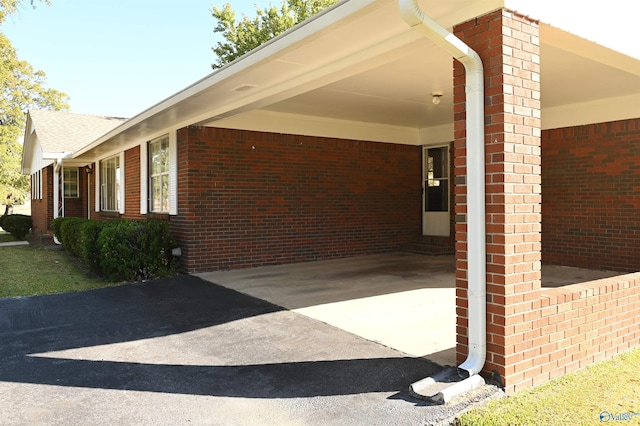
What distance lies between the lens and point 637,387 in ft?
11.9

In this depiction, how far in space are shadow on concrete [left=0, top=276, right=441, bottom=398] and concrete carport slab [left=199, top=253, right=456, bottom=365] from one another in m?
0.38

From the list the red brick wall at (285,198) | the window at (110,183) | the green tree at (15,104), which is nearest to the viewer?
the red brick wall at (285,198)

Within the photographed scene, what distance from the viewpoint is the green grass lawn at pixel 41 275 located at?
25.9 feet

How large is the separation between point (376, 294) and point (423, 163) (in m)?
6.20

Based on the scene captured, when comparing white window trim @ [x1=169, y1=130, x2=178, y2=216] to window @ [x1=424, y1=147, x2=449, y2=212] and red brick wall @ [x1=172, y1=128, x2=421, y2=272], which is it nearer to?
red brick wall @ [x1=172, y1=128, x2=421, y2=272]

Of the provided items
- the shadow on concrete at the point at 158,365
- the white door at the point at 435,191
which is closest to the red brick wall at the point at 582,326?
the shadow on concrete at the point at 158,365

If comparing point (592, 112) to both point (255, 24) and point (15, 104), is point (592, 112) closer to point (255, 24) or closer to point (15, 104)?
point (255, 24)

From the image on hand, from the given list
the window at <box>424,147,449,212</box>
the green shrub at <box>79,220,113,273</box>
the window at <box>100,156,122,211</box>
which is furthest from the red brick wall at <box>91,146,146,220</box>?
the window at <box>424,147,449,212</box>

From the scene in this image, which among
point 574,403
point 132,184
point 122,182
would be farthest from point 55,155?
point 574,403

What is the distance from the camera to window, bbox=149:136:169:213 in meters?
10.1

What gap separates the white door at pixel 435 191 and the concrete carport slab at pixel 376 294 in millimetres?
1370

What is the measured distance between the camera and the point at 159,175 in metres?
10.5

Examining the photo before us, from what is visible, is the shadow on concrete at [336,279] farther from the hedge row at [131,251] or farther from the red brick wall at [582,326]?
the red brick wall at [582,326]

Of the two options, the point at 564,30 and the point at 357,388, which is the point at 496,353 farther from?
the point at 564,30
